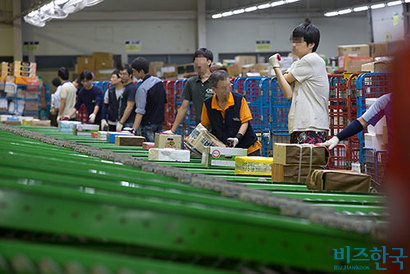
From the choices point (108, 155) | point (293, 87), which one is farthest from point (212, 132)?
point (108, 155)

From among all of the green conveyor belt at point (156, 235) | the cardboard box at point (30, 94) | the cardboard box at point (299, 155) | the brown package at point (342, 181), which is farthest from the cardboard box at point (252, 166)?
the cardboard box at point (30, 94)

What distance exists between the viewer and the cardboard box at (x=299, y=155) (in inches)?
165

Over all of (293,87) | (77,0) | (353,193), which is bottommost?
(353,193)

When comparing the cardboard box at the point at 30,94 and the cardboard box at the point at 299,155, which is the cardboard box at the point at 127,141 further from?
the cardboard box at the point at 30,94

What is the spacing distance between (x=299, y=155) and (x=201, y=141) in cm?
163

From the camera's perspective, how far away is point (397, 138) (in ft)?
5.32

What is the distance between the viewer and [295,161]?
13.9 ft

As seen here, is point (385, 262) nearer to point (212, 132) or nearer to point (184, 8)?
point (212, 132)

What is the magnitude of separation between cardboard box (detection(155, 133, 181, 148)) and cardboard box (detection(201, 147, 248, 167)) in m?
0.99

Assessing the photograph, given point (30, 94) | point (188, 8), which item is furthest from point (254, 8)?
point (30, 94)

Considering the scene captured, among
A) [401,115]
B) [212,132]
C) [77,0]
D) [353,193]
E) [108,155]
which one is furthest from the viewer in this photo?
[77,0]

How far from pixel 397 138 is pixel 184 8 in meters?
22.2

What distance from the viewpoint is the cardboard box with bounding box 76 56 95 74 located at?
22.2 metres

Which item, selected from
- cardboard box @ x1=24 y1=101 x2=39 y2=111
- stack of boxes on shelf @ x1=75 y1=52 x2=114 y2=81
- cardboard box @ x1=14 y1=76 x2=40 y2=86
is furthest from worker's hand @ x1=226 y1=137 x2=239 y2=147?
stack of boxes on shelf @ x1=75 y1=52 x2=114 y2=81
